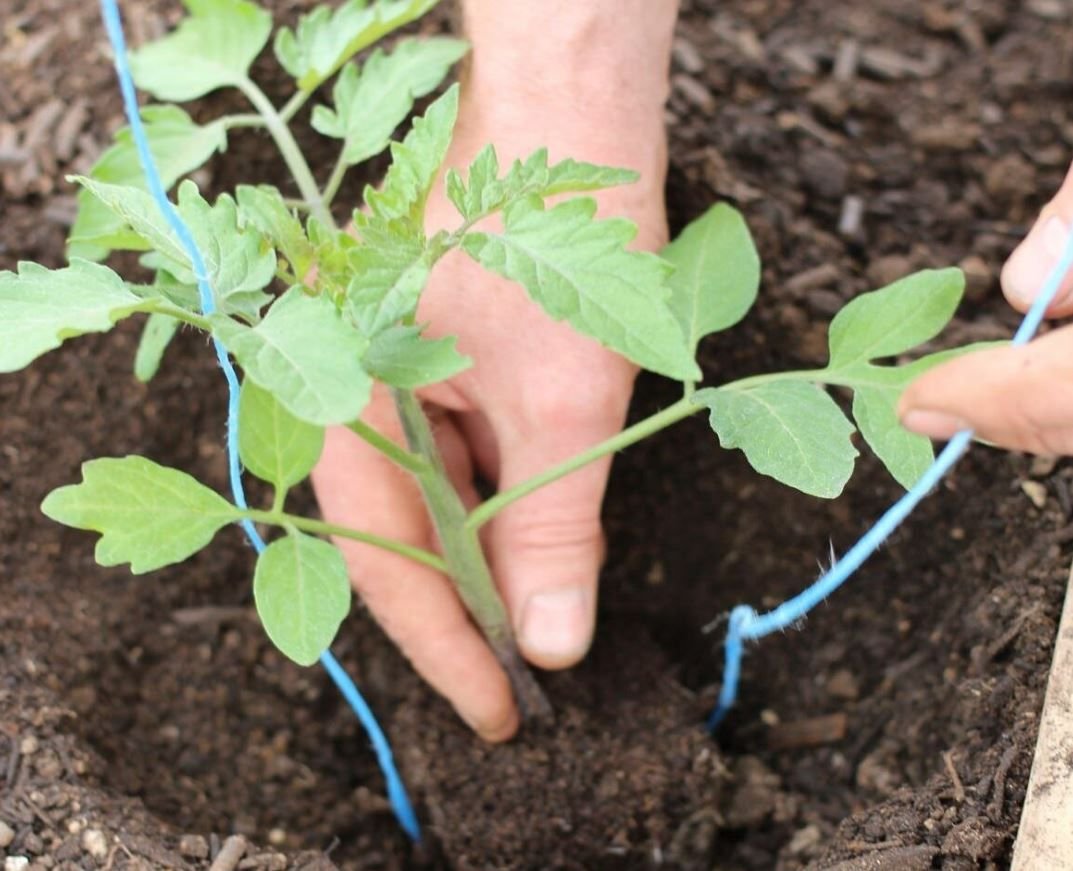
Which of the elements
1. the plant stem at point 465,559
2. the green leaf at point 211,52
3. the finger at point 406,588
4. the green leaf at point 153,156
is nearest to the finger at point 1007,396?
the plant stem at point 465,559

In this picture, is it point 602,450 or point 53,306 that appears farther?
point 602,450

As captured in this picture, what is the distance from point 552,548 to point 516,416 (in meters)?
0.16

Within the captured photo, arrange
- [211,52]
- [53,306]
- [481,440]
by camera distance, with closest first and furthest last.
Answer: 1. [53,306]
2. [211,52]
3. [481,440]

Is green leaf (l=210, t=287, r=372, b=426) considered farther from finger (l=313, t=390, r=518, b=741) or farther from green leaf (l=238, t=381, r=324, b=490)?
finger (l=313, t=390, r=518, b=741)

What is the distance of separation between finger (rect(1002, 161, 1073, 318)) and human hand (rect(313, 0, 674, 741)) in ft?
1.45

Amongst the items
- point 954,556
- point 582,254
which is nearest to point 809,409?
point 582,254

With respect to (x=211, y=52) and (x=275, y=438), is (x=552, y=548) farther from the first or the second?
(x=211, y=52)

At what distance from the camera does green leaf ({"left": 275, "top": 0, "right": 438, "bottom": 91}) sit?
A: 1380 millimetres

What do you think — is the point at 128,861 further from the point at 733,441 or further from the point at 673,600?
the point at 673,600

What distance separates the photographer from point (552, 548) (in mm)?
1457

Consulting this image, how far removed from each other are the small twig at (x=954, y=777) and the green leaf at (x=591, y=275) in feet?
1.64

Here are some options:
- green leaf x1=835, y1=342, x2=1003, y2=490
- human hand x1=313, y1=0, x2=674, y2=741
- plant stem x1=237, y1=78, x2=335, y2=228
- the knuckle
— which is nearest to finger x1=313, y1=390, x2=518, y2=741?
human hand x1=313, y1=0, x2=674, y2=741

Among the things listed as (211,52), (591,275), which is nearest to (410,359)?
(591,275)

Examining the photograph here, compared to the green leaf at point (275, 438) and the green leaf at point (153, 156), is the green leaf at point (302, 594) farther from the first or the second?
the green leaf at point (153, 156)
